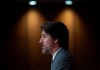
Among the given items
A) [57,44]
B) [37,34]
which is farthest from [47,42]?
[37,34]

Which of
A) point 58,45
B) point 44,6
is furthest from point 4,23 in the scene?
point 58,45

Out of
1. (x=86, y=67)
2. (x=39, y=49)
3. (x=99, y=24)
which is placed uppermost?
(x=99, y=24)

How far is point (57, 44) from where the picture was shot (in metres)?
2.16

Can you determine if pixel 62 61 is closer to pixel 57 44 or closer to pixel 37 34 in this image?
pixel 57 44

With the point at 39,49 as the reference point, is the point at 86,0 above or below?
above

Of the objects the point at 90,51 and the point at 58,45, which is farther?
the point at 90,51

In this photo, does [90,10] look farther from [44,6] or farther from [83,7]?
[44,6]

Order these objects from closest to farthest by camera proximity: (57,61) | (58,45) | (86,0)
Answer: (57,61)
(58,45)
(86,0)

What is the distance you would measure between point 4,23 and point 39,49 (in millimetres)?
970

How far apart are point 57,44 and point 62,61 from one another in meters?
0.22

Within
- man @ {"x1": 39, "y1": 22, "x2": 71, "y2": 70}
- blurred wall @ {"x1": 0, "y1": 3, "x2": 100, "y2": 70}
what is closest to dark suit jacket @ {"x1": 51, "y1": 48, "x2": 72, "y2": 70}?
man @ {"x1": 39, "y1": 22, "x2": 71, "y2": 70}

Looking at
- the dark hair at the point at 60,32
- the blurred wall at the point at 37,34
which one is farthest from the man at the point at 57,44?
the blurred wall at the point at 37,34

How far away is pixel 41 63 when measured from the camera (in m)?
6.64

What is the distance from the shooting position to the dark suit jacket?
195cm
